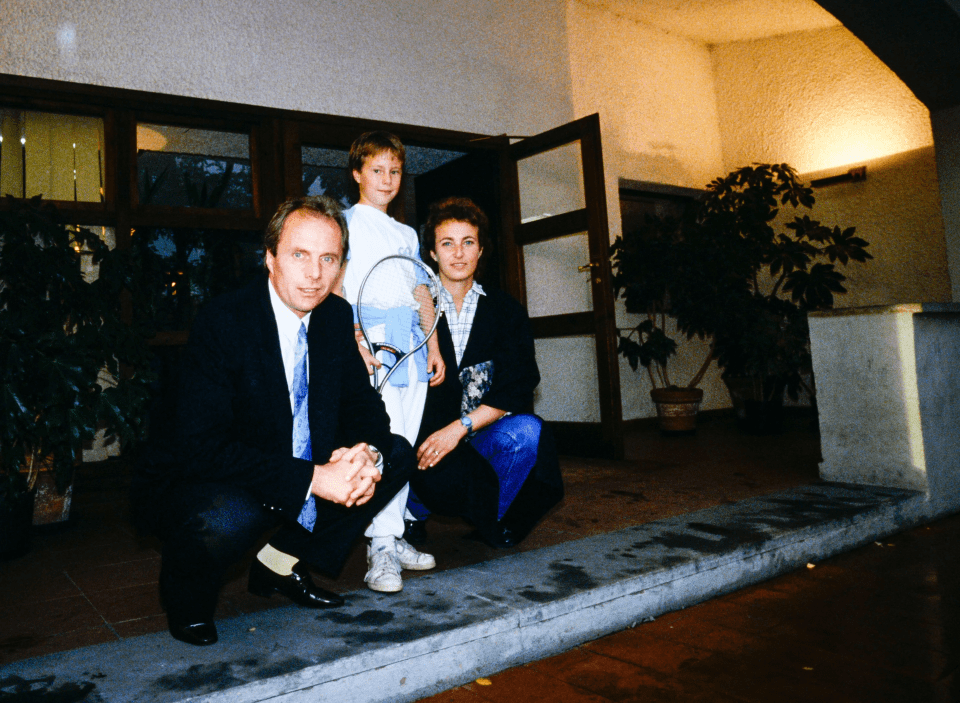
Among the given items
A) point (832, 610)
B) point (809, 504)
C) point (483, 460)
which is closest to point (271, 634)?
point (483, 460)

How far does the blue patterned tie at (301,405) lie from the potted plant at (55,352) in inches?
55.5

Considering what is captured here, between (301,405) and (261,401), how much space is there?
0.42 feet

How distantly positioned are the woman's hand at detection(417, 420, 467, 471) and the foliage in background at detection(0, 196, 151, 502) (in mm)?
1505

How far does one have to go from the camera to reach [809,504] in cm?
307

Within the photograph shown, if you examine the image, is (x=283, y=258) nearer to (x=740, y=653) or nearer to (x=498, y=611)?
(x=498, y=611)

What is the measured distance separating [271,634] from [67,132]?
3.82m

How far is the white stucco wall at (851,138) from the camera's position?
20.7 ft

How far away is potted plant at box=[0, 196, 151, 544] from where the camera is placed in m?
2.78

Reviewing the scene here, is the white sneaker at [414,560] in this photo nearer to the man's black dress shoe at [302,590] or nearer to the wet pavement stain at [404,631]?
the man's black dress shoe at [302,590]

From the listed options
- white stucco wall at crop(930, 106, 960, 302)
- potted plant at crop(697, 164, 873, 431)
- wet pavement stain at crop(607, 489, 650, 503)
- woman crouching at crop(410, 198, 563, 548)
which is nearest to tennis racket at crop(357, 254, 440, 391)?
woman crouching at crop(410, 198, 563, 548)

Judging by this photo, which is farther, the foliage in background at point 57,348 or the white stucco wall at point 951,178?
the white stucco wall at point 951,178

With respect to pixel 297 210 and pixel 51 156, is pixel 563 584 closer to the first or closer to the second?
pixel 297 210

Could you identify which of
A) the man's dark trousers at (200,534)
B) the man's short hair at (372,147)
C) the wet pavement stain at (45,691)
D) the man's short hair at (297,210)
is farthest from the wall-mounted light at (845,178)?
the wet pavement stain at (45,691)

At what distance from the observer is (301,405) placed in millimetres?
1955
